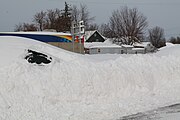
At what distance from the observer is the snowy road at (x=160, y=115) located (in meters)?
6.56

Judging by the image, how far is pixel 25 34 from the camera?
947 inches

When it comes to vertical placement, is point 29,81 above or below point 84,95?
above

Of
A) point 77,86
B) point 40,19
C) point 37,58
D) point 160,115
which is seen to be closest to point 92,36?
point 40,19

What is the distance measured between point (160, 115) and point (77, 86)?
2.75 meters

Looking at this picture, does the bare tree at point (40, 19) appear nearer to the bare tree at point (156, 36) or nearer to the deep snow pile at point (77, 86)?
the bare tree at point (156, 36)

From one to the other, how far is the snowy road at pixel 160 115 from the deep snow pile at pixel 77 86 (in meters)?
0.41

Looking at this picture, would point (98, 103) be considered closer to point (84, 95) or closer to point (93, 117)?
point (84, 95)

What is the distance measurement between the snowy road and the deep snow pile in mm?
406

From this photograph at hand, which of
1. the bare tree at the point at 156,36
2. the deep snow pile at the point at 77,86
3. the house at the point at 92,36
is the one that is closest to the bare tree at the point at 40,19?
the house at the point at 92,36

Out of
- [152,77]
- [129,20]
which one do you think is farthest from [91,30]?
[152,77]

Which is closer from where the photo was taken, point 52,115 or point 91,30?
point 52,115

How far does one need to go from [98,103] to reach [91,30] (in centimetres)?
7258

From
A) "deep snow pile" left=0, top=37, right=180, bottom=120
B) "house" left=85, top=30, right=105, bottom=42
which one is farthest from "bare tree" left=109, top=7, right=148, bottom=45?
"deep snow pile" left=0, top=37, right=180, bottom=120

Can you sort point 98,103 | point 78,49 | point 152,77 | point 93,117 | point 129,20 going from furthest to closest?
point 129,20 → point 78,49 → point 152,77 → point 98,103 → point 93,117
